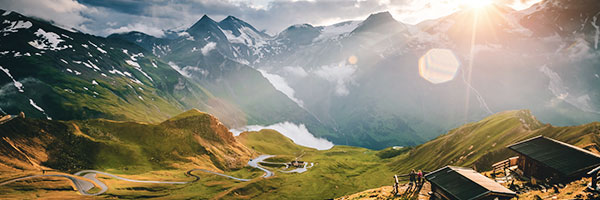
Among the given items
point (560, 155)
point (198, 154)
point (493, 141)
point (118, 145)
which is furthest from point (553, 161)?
point (118, 145)

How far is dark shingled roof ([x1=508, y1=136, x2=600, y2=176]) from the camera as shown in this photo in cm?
4266

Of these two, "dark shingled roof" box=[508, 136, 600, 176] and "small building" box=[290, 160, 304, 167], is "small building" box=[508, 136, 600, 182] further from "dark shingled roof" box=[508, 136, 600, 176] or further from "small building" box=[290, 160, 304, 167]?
"small building" box=[290, 160, 304, 167]

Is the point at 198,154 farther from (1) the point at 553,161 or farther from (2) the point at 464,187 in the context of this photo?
(1) the point at 553,161

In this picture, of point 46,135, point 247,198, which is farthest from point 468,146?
point 46,135

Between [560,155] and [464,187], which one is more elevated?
[560,155]

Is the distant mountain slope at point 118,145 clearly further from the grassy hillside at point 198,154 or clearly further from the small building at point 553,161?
the small building at point 553,161

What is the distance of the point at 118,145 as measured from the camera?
139 meters

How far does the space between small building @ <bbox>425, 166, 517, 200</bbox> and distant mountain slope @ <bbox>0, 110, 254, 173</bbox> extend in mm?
124811

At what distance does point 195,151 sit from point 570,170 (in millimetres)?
159920

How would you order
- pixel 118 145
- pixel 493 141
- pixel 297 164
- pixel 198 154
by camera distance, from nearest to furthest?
pixel 493 141 < pixel 118 145 < pixel 198 154 < pixel 297 164

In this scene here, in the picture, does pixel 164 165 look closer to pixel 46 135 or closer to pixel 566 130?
pixel 46 135

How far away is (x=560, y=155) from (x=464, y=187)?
17789 millimetres

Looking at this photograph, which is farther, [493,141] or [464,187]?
[493,141]

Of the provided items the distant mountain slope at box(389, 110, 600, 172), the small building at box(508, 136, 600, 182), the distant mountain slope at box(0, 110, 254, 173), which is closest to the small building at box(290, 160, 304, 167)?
the distant mountain slope at box(0, 110, 254, 173)
